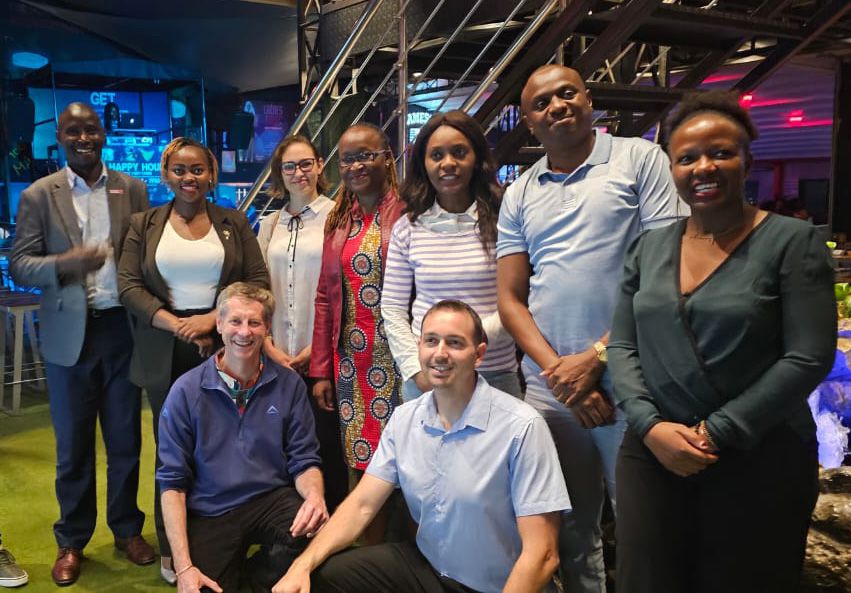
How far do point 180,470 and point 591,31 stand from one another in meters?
2.61

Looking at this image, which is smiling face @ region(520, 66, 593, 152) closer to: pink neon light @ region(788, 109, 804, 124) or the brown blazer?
the brown blazer

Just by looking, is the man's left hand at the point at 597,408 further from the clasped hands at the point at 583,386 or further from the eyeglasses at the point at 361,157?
the eyeglasses at the point at 361,157

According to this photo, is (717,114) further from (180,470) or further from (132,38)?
(132,38)

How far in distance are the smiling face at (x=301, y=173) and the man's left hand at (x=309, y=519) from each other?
113 centimetres

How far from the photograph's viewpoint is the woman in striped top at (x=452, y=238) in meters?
2.19

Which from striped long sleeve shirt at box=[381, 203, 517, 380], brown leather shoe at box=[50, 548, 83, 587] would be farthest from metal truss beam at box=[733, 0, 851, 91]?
brown leather shoe at box=[50, 548, 83, 587]

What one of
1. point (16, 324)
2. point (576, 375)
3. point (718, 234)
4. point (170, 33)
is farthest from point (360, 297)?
point (170, 33)

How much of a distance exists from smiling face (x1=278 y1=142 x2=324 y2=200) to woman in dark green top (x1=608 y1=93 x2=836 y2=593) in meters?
1.54

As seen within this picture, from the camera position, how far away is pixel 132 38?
800cm

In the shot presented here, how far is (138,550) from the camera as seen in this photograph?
2.95m

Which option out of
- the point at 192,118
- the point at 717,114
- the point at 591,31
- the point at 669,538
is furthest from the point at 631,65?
the point at 192,118

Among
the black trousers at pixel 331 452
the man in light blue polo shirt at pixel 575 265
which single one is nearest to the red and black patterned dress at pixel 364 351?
the black trousers at pixel 331 452

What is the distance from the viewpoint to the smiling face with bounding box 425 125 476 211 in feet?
7.20

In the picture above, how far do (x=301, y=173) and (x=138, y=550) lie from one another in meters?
1.57
